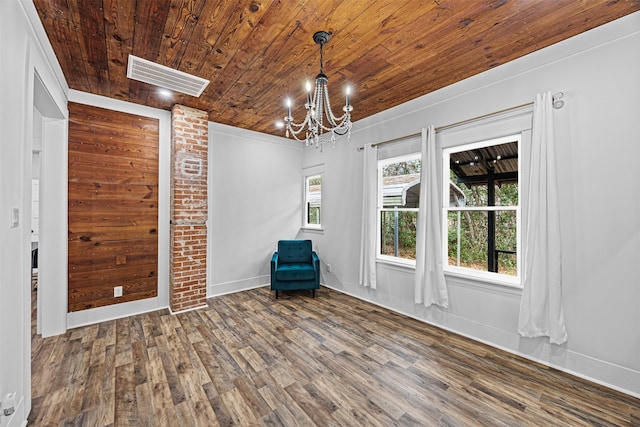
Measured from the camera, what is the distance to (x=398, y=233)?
152 inches

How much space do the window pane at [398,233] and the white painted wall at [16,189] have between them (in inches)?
144

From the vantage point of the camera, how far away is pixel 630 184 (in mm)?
2037

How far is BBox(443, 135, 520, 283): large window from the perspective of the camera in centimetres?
276

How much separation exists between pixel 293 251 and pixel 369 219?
1.49 meters

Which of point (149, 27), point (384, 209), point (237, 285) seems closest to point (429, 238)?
point (384, 209)

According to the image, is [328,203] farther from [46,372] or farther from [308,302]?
[46,372]

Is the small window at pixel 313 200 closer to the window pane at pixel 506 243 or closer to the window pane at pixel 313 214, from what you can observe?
the window pane at pixel 313 214

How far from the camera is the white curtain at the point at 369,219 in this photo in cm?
386

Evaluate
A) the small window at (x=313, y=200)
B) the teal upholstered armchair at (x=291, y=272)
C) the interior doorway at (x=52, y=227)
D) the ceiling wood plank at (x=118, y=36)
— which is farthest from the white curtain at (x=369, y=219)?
the interior doorway at (x=52, y=227)

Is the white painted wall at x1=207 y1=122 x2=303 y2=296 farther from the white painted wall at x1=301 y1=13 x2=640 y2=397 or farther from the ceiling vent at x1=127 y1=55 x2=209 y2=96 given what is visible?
the white painted wall at x1=301 y1=13 x2=640 y2=397

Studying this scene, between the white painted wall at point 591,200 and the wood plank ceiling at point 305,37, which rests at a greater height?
the wood plank ceiling at point 305,37

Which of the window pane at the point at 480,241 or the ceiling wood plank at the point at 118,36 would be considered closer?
the ceiling wood plank at the point at 118,36

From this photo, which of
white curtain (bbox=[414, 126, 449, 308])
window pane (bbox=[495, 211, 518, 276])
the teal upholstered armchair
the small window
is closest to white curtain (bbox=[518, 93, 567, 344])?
window pane (bbox=[495, 211, 518, 276])

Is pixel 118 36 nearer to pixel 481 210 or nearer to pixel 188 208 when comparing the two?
pixel 188 208
